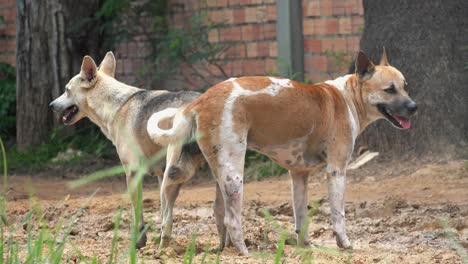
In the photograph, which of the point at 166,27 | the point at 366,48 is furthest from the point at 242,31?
the point at 366,48

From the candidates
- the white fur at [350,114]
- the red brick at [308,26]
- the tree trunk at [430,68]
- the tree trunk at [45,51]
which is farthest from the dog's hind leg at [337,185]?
the tree trunk at [45,51]

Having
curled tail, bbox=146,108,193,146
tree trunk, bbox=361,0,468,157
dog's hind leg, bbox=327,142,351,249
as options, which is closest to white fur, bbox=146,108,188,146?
curled tail, bbox=146,108,193,146

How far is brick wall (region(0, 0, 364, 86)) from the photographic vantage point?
12055mm

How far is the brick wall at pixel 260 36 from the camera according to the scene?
12055 mm

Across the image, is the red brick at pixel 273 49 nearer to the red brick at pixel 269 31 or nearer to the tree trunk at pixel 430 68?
the red brick at pixel 269 31

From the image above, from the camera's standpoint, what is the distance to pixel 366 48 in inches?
437

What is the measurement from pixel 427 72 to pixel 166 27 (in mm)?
4175

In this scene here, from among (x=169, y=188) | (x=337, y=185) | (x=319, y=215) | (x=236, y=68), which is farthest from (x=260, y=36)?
(x=169, y=188)

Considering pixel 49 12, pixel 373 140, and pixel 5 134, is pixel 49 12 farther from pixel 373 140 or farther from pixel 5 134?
pixel 373 140

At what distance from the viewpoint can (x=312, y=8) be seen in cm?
1227

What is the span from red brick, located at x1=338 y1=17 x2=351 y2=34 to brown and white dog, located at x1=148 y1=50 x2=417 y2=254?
416cm

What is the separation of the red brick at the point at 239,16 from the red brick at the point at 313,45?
962 millimetres

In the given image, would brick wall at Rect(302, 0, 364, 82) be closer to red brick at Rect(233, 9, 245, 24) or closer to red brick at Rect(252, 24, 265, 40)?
red brick at Rect(252, 24, 265, 40)

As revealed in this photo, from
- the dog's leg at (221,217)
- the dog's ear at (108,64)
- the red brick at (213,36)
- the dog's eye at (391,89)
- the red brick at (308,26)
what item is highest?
the dog's ear at (108,64)
